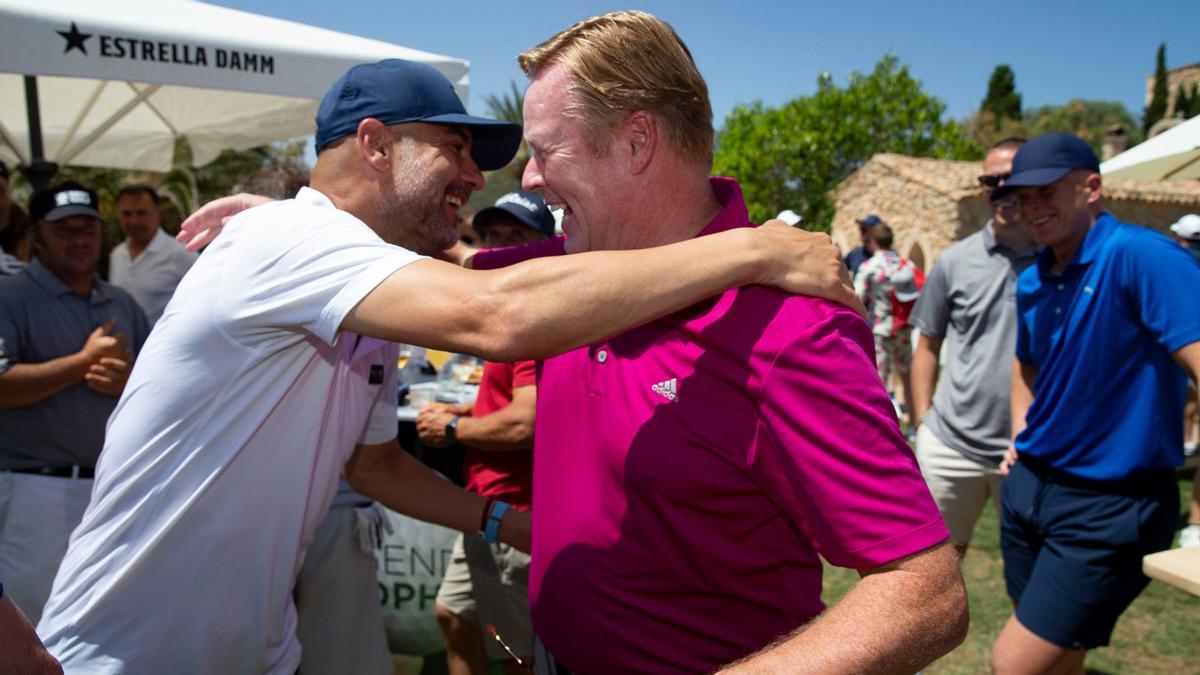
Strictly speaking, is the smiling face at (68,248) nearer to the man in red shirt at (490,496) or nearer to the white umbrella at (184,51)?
the white umbrella at (184,51)

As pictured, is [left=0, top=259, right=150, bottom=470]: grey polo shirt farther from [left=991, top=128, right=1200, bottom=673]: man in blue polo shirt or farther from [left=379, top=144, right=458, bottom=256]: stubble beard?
[left=991, top=128, right=1200, bottom=673]: man in blue polo shirt

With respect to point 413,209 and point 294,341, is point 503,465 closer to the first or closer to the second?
point 413,209

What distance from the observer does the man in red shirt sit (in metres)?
3.54

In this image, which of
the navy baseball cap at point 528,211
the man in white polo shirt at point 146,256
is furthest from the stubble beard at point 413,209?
the man in white polo shirt at point 146,256

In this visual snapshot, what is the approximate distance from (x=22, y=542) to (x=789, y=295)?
3864 mm

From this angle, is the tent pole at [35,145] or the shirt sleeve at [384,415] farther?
the tent pole at [35,145]

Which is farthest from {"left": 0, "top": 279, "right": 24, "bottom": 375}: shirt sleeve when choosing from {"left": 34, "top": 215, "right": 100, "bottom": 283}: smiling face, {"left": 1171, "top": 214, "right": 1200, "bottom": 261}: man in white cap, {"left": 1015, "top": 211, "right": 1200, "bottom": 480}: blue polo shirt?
{"left": 1171, "top": 214, "right": 1200, "bottom": 261}: man in white cap

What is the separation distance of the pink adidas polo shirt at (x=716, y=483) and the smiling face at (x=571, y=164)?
8.5 inches

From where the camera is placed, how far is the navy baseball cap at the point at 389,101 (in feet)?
7.04

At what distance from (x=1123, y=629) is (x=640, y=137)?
4829 mm

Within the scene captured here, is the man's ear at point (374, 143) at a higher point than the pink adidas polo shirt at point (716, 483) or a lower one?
higher

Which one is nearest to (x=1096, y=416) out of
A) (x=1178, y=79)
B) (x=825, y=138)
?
(x=825, y=138)

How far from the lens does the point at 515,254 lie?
2.41m

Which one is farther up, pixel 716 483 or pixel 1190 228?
pixel 1190 228
